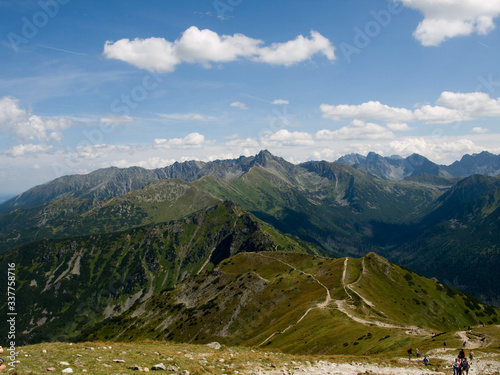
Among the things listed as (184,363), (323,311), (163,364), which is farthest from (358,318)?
(163,364)

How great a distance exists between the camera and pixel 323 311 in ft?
360

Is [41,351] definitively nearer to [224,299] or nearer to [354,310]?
[354,310]

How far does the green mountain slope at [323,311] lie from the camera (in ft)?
281

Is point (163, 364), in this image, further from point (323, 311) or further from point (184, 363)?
point (323, 311)

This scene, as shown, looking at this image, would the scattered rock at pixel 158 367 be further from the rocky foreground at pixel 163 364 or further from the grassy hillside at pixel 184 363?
the grassy hillside at pixel 184 363

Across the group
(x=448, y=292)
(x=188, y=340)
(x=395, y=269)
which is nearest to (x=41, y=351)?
(x=188, y=340)

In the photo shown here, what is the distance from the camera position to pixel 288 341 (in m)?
93.2

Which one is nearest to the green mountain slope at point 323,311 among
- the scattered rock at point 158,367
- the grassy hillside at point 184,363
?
the grassy hillside at point 184,363

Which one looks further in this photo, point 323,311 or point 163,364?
point 323,311

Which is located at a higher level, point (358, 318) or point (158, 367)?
point (158, 367)

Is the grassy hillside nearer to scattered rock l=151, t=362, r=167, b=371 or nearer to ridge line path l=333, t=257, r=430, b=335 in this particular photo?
scattered rock l=151, t=362, r=167, b=371

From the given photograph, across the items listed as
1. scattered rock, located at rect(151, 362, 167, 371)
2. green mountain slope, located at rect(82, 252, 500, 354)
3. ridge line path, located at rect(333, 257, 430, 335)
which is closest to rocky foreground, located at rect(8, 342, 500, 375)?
scattered rock, located at rect(151, 362, 167, 371)

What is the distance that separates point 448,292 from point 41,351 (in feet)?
600

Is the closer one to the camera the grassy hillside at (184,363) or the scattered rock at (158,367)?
the grassy hillside at (184,363)
